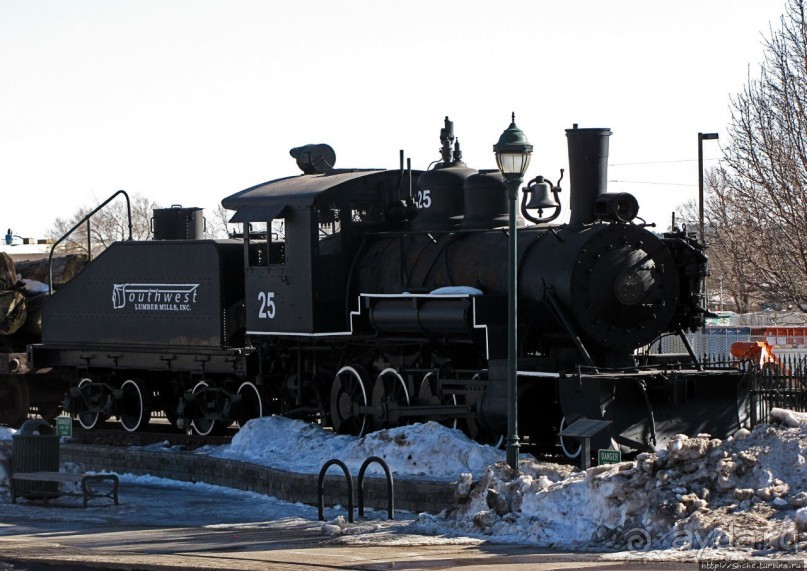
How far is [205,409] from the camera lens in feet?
70.9

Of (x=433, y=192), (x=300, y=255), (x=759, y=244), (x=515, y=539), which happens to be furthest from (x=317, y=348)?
(x=759, y=244)

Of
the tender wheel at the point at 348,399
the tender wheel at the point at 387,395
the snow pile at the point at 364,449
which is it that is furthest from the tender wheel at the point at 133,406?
the tender wheel at the point at 387,395

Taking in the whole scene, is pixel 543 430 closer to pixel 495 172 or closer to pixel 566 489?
pixel 495 172

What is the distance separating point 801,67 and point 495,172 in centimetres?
1052

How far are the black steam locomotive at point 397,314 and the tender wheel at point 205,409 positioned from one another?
0.04 meters

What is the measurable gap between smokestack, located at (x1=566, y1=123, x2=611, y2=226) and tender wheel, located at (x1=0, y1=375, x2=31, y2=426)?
12577 mm

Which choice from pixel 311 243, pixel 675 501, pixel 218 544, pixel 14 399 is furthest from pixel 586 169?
pixel 14 399

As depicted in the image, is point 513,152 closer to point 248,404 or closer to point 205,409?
point 248,404

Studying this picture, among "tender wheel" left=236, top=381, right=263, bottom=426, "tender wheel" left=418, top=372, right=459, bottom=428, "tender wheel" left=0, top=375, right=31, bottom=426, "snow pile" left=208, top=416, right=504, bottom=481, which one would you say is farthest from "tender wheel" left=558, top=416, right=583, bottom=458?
"tender wheel" left=0, top=375, right=31, bottom=426

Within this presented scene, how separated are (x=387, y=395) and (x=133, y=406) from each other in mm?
6207

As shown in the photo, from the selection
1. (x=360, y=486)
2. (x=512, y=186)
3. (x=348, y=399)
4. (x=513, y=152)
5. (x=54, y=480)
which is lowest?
(x=54, y=480)

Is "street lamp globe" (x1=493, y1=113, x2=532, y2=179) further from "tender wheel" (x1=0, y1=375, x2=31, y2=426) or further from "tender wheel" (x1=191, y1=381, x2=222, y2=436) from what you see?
"tender wheel" (x1=0, y1=375, x2=31, y2=426)

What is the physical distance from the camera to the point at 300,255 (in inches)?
747

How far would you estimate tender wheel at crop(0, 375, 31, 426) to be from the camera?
25.0m
